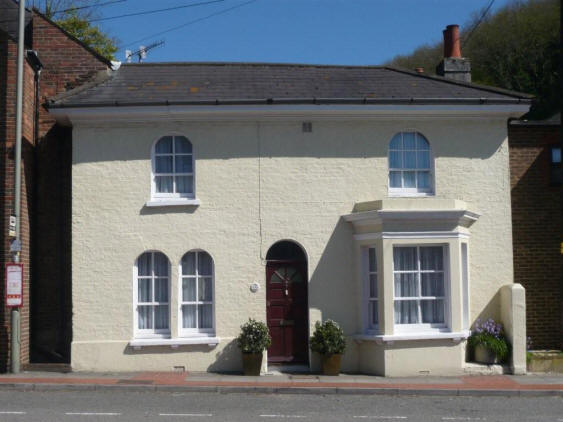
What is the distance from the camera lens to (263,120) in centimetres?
1667

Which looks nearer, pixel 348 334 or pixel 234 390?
pixel 234 390

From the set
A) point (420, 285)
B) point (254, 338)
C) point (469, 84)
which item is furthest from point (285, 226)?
point (469, 84)

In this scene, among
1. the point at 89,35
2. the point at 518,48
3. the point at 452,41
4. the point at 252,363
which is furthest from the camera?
the point at 518,48

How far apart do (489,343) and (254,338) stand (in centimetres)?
485

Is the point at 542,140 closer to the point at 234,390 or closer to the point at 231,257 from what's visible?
the point at 231,257

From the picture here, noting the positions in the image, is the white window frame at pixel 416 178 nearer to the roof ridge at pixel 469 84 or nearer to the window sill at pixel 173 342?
the roof ridge at pixel 469 84

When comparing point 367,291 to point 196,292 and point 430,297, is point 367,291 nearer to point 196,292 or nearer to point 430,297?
point 430,297

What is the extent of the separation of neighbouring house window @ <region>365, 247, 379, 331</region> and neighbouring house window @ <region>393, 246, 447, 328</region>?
1.55 feet

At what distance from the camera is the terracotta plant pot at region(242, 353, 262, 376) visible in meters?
15.8

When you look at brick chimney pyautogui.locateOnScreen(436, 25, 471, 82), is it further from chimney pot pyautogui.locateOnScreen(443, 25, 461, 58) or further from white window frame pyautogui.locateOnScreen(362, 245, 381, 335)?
white window frame pyautogui.locateOnScreen(362, 245, 381, 335)

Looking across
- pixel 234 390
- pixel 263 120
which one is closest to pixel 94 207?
pixel 263 120

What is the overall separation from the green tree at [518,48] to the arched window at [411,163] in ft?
82.0

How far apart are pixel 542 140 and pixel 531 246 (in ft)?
7.89

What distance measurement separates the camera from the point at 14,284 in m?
15.3
